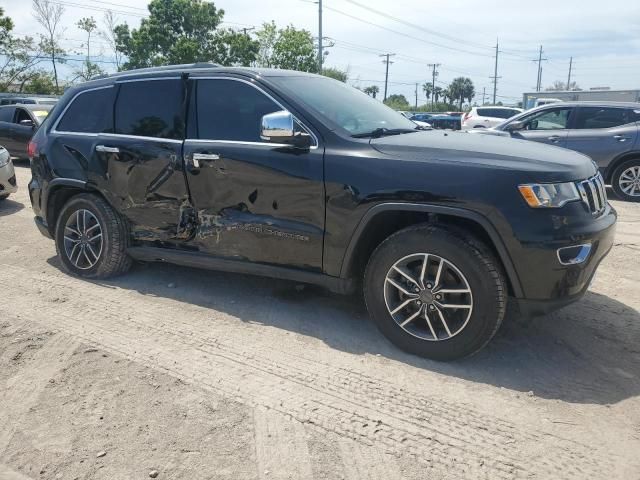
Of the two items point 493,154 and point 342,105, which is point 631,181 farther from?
Answer: point 493,154

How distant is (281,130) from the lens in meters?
3.62

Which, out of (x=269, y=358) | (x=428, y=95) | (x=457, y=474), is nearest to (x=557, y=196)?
(x=457, y=474)

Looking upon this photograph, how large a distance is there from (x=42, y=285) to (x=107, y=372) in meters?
1.98

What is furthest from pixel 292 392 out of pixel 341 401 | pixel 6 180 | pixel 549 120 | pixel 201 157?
pixel 549 120

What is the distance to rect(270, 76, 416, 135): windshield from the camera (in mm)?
Result: 3980

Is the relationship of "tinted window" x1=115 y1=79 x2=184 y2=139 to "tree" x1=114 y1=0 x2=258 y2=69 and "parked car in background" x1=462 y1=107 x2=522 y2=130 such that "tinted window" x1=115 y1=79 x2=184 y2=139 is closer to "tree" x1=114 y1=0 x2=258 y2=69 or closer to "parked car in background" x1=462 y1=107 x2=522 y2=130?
"parked car in background" x1=462 y1=107 x2=522 y2=130

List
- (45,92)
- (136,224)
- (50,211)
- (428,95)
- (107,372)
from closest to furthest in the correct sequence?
(107,372)
(136,224)
(50,211)
(45,92)
(428,95)

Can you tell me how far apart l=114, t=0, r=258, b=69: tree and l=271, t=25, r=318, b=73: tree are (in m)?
1.98

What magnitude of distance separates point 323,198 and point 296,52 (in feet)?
114

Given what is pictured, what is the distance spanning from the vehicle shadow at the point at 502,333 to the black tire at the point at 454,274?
0.12 metres

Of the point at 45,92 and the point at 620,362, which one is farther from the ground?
the point at 45,92

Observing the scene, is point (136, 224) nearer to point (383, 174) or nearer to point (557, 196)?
point (383, 174)

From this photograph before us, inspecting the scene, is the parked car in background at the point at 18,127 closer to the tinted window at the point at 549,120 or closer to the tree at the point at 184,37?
the tinted window at the point at 549,120

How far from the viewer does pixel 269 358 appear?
358cm
